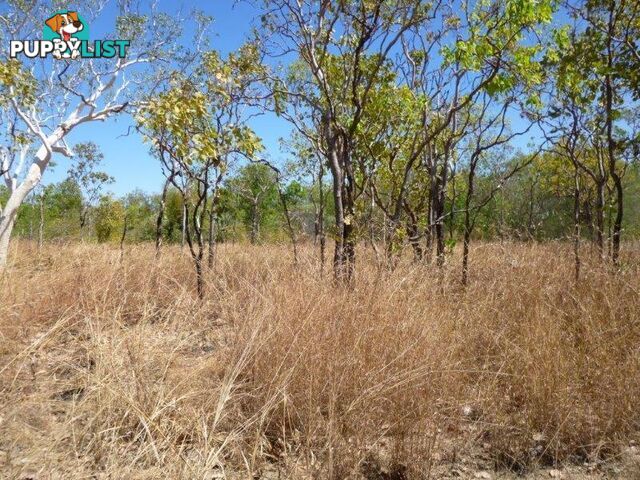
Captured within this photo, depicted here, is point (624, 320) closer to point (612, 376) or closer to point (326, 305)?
point (612, 376)

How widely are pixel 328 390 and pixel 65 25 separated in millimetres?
11370

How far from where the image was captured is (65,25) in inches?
392

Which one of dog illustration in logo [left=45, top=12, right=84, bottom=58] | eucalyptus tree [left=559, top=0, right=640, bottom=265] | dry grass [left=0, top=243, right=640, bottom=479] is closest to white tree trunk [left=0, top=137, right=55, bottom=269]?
dog illustration in logo [left=45, top=12, right=84, bottom=58]

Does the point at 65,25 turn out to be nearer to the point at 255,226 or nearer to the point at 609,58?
the point at 255,226

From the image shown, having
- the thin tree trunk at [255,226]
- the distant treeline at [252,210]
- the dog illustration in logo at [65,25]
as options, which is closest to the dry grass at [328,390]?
the thin tree trunk at [255,226]

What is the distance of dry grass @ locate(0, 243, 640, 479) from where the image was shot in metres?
2.10

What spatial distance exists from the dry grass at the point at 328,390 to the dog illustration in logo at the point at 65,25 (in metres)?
8.86

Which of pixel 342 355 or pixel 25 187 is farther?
pixel 25 187

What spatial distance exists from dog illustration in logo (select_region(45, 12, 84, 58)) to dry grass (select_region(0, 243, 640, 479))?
8.86 m

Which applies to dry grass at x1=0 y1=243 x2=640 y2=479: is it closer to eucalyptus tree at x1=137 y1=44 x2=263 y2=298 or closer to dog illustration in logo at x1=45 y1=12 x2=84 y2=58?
eucalyptus tree at x1=137 y1=44 x2=263 y2=298

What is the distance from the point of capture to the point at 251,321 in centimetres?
294

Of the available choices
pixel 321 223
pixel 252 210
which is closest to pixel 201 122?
pixel 321 223

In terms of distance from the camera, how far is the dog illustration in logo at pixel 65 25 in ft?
32.6

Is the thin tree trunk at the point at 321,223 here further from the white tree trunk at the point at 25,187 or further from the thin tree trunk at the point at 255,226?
the white tree trunk at the point at 25,187
